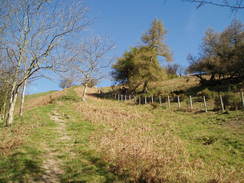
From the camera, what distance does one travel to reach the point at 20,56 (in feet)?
37.0

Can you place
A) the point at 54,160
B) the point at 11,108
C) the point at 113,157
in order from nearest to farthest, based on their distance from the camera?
1. the point at 54,160
2. the point at 113,157
3. the point at 11,108

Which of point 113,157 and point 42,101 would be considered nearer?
point 113,157

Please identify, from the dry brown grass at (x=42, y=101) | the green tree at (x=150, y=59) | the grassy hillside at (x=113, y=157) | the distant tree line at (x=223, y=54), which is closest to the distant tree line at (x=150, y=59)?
the green tree at (x=150, y=59)

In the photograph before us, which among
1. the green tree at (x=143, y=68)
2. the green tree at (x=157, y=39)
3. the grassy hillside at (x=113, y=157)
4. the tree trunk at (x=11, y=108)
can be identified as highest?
the green tree at (x=157, y=39)

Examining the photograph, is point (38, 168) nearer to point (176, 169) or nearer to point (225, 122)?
point (176, 169)

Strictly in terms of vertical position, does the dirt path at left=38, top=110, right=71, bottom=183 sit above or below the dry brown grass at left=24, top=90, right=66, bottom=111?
below

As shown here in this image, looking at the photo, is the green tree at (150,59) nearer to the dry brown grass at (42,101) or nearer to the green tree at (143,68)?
the green tree at (143,68)

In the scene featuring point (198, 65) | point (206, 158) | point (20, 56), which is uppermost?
point (198, 65)

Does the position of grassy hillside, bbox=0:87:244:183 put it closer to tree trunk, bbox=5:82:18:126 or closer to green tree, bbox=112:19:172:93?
tree trunk, bbox=5:82:18:126

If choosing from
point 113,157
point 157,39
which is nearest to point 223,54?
point 157,39

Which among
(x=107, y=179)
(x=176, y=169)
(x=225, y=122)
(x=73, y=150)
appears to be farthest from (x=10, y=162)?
(x=225, y=122)

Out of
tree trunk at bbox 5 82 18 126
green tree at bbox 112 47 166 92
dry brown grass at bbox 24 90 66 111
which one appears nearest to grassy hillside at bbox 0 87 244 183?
Answer: tree trunk at bbox 5 82 18 126

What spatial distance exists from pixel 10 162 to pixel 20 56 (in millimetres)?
7921

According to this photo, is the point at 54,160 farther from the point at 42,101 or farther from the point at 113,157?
the point at 42,101
